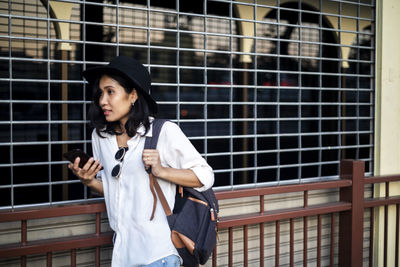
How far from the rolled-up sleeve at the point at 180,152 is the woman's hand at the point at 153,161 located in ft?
0.48

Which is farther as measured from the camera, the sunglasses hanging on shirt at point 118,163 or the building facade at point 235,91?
the building facade at point 235,91

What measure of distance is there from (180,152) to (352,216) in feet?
6.16

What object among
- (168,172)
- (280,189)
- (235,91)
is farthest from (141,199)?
(235,91)

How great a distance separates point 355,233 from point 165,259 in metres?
1.92

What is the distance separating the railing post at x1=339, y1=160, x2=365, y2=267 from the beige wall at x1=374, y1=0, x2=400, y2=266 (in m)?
0.47

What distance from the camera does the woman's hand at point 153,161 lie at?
1955mm

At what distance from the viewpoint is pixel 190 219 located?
7.06 ft

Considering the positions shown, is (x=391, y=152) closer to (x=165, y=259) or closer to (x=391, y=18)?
(x=391, y=18)

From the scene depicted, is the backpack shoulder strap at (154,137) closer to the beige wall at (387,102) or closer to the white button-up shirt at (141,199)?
the white button-up shirt at (141,199)

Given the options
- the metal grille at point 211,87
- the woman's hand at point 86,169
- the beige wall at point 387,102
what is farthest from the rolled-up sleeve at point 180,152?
the beige wall at point 387,102

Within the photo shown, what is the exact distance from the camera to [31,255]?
2.39 m

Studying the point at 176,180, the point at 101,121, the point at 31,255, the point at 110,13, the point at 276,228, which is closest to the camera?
the point at 176,180

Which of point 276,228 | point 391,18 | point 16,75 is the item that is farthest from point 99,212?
point 391,18

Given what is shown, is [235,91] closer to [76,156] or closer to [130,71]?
[130,71]
